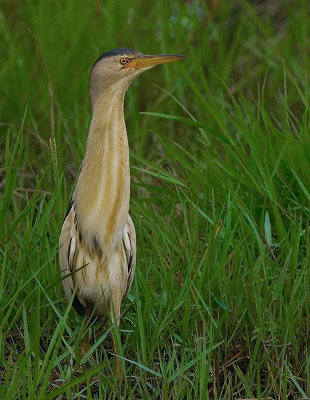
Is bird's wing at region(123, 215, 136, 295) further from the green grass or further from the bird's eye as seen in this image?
the bird's eye

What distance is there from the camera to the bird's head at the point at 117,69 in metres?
2.83

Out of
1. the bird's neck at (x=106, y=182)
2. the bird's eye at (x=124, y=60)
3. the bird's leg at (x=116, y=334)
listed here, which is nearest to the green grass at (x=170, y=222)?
the bird's leg at (x=116, y=334)

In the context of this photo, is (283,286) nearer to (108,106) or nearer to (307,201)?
(307,201)

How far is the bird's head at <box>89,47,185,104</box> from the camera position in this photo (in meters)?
2.83

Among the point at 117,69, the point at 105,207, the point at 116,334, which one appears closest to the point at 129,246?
the point at 105,207

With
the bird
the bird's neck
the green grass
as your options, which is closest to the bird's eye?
the bird

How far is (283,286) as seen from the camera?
9.86 ft

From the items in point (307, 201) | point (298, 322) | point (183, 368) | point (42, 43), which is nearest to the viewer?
point (183, 368)

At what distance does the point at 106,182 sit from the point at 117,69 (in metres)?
0.34

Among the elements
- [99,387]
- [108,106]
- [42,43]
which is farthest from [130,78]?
[42,43]

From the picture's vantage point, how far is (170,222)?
353cm

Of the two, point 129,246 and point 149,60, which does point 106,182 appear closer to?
point 129,246

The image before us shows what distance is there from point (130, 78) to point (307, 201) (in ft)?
2.99

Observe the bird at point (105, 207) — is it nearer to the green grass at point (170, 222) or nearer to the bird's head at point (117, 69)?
the bird's head at point (117, 69)
